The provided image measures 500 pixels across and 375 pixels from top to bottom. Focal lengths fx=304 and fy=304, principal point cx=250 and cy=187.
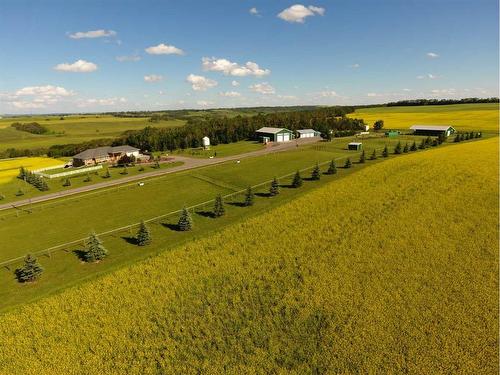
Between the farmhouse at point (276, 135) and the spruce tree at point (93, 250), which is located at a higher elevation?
the farmhouse at point (276, 135)

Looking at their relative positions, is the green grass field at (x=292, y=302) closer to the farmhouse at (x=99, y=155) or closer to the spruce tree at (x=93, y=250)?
the spruce tree at (x=93, y=250)

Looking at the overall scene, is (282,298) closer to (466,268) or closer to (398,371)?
(398,371)

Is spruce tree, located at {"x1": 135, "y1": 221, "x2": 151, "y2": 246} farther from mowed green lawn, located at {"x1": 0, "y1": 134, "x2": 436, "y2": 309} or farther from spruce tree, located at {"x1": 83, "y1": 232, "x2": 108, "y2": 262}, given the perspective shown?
spruce tree, located at {"x1": 83, "y1": 232, "x2": 108, "y2": 262}

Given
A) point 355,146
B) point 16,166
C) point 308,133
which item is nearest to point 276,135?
point 308,133

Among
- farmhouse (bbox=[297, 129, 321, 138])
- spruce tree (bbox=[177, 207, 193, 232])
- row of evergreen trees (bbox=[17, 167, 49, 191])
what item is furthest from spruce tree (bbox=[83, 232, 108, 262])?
farmhouse (bbox=[297, 129, 321, 138])

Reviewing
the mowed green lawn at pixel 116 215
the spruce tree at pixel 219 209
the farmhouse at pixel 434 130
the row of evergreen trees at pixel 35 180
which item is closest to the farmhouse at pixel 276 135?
the mowed green lawn at pixel 116 215

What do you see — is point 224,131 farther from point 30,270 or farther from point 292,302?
point 292,302
